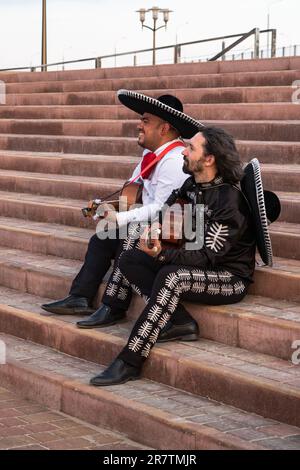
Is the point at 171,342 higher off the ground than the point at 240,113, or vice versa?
the point at 240,113

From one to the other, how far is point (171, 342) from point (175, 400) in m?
0.50

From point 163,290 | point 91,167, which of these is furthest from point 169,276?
point 91,167

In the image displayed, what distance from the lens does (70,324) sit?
19.7ft

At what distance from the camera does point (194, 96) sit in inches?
451

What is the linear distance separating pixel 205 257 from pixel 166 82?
7681 millimetres

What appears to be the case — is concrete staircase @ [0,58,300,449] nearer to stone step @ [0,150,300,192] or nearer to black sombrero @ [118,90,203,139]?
stone step @ [0,150,300,192]

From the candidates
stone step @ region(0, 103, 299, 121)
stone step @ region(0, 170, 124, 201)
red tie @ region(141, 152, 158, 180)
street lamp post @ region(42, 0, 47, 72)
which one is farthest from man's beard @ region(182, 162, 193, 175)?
street lamp post @ region(42, 0, 47, 72)

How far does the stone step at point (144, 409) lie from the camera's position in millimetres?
4410

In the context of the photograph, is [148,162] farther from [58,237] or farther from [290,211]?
[58,237]

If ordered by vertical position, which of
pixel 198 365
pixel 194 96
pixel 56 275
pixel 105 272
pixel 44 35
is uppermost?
pixel 44 35

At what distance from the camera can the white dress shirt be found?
5855 mm

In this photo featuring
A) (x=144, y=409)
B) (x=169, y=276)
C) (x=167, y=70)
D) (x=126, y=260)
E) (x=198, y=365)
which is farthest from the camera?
(x=167, y=70)

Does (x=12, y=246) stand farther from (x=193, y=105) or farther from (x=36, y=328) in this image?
(x=193, y=105)

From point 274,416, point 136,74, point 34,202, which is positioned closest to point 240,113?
point 34,202
